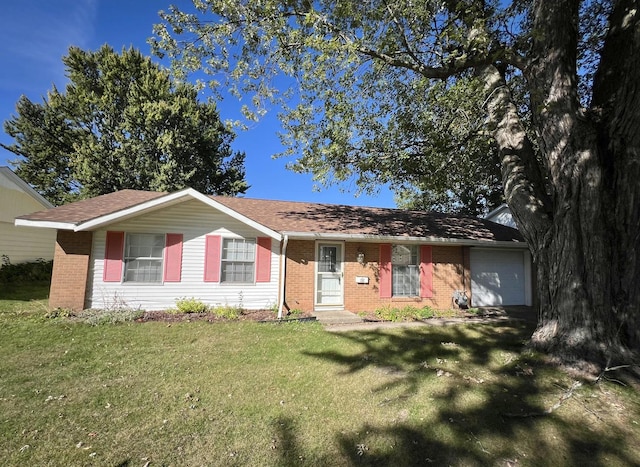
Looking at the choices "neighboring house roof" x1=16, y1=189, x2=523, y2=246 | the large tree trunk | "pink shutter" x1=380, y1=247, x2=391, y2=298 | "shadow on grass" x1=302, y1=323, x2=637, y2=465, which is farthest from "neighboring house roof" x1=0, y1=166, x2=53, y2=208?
the large tree trunk

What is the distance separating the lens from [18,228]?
15.2 meters

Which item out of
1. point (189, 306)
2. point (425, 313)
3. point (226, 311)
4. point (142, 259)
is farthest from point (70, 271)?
point (425, 313)

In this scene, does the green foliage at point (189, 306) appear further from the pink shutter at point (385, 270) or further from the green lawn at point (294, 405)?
the pink shutter at point (385, 270)

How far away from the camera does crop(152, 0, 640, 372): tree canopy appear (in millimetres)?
5617

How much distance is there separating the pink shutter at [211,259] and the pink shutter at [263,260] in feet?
3.88

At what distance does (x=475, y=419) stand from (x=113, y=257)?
9519 mm

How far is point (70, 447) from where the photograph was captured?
3426mm

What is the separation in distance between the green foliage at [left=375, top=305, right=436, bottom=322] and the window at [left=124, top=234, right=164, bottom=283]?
22.1 ft

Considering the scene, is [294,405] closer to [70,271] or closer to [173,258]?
[173,258]

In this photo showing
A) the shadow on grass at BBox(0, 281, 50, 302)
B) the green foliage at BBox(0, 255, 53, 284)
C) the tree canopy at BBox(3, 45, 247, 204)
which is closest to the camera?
the shadow on grass at BBox(0, 281, 50, 302)

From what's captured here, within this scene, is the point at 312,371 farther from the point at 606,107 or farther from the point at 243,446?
the point at 606,107

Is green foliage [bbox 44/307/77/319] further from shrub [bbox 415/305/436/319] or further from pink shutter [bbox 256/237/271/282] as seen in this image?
shrub [bbox 415/305/436/319]

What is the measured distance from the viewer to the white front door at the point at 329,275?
36.3ft

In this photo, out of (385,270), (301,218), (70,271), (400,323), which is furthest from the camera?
(301,218)
